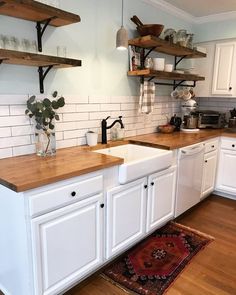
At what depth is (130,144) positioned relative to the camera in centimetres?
267

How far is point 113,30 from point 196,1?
114 centimetres

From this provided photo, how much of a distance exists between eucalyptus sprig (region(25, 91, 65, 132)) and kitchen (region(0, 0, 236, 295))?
3.0 inches

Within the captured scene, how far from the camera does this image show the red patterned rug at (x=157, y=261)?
1.90m

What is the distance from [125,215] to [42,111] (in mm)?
1007

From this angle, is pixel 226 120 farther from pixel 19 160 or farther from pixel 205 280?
pixel 19 160

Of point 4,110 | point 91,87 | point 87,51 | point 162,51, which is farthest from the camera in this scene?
point 162,51

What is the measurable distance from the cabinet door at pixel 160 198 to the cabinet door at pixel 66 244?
625 mm

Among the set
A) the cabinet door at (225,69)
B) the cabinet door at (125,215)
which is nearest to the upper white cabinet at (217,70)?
the cabinet door at (225,69)

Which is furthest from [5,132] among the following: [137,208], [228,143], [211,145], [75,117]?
[228,143]

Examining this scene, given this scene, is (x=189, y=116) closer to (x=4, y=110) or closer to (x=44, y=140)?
(x=44, y=140)

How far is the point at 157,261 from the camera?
215 cm

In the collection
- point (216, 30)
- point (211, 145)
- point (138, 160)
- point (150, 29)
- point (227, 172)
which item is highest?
point (216, 30)

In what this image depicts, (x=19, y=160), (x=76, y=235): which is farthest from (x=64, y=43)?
(x=76, y=235)

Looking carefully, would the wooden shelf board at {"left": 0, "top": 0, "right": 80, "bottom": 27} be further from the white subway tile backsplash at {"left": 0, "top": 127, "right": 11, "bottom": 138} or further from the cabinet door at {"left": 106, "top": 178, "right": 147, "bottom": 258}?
the cabinet door at {"left": 106, "top": 178, "right": 147, "bottom": 258}
